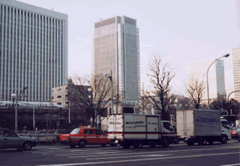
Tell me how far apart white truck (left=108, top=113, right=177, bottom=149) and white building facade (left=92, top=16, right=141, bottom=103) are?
161m

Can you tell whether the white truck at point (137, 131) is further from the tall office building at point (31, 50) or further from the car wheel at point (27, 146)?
the tall office building at point (31, 50)

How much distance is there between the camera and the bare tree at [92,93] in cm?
4375

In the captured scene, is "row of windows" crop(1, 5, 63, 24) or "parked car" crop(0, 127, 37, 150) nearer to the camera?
"parked car" crop(0, 127, 37, 150)

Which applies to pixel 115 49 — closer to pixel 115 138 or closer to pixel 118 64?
pixel 118 64

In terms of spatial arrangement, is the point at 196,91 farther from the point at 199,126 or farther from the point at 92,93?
the point at 199,126

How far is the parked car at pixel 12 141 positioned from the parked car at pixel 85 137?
3.57 m

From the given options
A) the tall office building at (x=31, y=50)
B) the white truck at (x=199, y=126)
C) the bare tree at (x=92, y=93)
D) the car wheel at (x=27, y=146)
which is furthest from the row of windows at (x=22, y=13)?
the white truck at (x=199, y=126)

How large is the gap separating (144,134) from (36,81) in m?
138

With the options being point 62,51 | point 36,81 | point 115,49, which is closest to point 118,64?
point 115,49

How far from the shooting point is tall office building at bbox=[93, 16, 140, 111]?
189125 millimetres

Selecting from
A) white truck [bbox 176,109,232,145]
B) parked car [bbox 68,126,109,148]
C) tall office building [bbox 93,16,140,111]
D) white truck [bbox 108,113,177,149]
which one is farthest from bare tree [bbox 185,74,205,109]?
tall office building [bbox 93,16,140,111]

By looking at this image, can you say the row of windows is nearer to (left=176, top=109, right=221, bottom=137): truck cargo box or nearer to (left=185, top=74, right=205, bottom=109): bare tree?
(left=185, top=74, right=205, bottom=109): bare tree

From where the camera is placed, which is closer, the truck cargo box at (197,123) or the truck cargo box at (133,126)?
the truck cargo box at (133,126)

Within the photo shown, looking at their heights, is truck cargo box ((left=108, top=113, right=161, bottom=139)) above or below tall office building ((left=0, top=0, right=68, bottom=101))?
below
